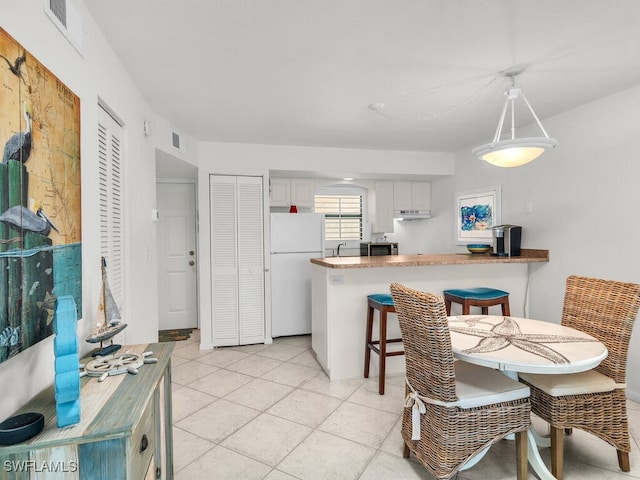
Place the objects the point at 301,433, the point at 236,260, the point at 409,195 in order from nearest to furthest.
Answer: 1. the point at 301,433
2. the point at 236,260
3. the point at 409,195

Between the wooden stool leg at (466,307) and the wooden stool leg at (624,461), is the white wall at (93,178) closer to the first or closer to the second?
the wooden stool leg at (466,307)

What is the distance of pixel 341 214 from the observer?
5488 mm

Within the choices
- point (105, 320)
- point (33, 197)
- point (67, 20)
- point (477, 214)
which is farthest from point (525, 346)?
point (477, 214)

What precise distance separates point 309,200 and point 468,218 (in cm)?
205

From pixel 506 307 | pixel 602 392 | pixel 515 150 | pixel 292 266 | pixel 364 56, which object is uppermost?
pixel 364 56

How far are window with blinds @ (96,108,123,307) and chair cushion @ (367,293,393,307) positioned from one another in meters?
1.87

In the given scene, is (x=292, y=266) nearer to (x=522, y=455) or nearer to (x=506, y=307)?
(x=506, y=307)

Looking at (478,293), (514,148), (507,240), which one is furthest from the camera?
(507,240)

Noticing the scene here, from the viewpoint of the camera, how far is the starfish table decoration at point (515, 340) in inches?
65.6

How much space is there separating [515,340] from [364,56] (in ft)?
5.95

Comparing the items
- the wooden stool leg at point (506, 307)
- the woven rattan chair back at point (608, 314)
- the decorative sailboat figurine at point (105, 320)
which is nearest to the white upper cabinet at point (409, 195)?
the wooden stool leg at point (506, 307)

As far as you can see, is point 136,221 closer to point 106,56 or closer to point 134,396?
point 106,56

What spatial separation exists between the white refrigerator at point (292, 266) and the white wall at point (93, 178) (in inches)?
65.0

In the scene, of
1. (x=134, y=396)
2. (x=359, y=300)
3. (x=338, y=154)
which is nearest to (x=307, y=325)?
(x=359, y=300)
